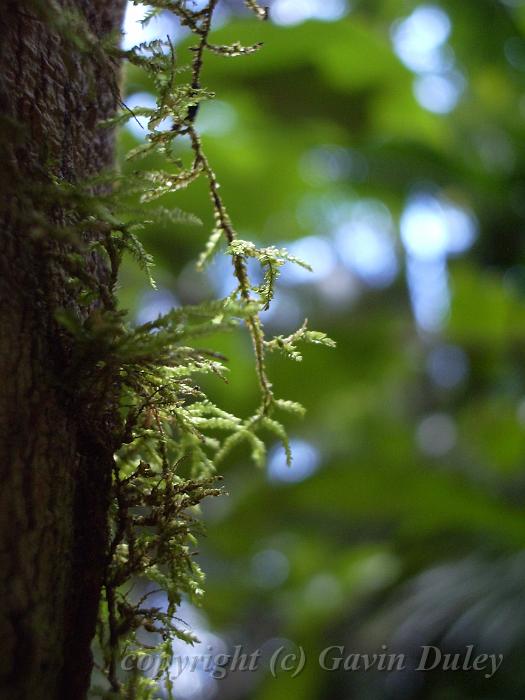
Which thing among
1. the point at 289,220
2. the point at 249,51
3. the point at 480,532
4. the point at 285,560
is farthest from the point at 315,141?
the point at 249,51

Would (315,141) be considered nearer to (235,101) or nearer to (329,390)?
(235,101)

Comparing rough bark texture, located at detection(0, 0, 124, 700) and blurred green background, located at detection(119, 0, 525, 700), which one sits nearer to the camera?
rough bark texture, located at detection(0, 0, 124, 700)

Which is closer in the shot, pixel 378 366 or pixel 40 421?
pixel 40 421

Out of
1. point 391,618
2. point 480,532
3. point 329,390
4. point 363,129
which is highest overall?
point 363,129

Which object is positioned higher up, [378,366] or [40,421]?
[378,366]
